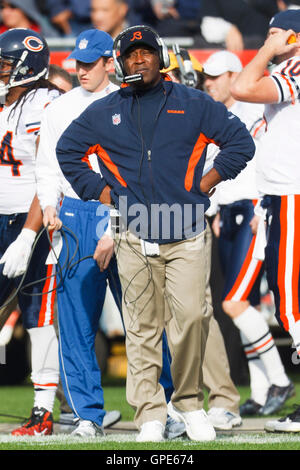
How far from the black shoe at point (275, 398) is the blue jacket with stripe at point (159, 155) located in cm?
202

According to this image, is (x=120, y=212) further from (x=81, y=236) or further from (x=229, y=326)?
(x=229, y=326)

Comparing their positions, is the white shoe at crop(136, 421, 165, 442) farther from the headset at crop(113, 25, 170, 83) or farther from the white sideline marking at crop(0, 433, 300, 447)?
the headset at crop(113, 25, 170, 83)

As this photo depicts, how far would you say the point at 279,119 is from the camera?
541cm

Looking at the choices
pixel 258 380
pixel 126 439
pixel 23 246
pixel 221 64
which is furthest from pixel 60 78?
pixel 126 439

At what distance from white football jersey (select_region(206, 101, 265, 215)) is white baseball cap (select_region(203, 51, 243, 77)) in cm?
33

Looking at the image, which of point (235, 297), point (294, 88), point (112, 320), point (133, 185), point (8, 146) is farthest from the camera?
point (112, 320)

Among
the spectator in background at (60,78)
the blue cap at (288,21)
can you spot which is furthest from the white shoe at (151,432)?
the spectator in background at (60,78)

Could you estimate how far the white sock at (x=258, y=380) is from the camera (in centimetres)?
672

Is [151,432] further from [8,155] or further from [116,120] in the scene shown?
[8,155]

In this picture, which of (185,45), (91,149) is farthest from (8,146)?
(185,45)

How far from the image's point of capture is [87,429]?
5367mm

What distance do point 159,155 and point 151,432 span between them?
1.35 metres

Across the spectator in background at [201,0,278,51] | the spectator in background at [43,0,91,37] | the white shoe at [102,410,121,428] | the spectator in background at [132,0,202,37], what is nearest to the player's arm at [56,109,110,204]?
the white shoe at [102,410,121,428]

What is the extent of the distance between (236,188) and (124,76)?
1926 millimetres
